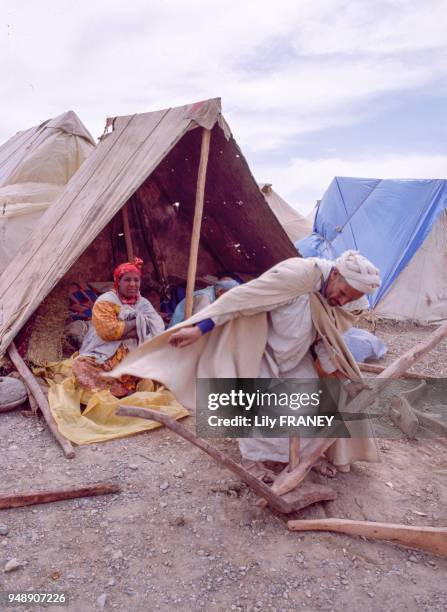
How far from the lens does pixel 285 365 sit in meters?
2.87

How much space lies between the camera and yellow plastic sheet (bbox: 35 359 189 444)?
332 cm

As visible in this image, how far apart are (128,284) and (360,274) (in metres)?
2.00

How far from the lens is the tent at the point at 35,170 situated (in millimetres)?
6652

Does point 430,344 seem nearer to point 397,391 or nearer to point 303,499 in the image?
point 303,499

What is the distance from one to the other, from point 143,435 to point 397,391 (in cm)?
222

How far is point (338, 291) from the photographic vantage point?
2652 millimetres

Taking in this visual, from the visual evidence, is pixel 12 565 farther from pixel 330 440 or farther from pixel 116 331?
pixel 116 331

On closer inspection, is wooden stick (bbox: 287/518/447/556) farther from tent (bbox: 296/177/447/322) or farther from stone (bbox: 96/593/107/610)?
tent (bbox: 296/177/447/322)

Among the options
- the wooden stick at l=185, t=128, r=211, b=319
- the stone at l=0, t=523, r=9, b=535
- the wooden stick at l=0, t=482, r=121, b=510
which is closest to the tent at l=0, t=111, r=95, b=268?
the wooden stick at l=185, t=128, r=211, b=319

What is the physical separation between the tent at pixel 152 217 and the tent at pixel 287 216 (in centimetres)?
555

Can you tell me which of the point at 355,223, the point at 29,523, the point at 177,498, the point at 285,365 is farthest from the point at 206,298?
the point at 355,223

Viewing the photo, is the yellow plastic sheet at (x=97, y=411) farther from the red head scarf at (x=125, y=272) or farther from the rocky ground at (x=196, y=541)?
the red head scarf at (x=125, y=272)

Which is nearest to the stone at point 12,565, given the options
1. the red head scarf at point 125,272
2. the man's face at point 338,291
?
the man's face at point 338,291

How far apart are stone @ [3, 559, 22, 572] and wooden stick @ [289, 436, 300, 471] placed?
130 centimetres
